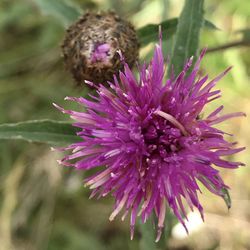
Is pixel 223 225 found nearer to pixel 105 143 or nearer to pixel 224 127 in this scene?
pixel 224 127

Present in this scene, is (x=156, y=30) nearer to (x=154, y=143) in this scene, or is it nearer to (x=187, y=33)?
(x=187, y=33)

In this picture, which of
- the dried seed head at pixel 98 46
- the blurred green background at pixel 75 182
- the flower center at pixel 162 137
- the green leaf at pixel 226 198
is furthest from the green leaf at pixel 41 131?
the blurred green background at pixel 75 182

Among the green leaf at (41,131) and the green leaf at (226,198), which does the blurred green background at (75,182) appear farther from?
the green leaf at (226,198)

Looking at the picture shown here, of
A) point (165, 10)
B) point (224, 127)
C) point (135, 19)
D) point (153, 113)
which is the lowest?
point (153, 113)

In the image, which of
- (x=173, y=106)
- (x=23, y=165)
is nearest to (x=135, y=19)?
(x=23, y=165)

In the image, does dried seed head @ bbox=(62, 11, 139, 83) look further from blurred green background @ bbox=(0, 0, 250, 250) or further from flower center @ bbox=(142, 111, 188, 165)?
blurred green background @ bbox=(0, 0, 250, 250)

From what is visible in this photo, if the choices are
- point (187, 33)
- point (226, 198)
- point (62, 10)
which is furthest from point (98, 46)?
point (226, 198)

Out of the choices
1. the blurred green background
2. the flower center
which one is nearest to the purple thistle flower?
the flower center
